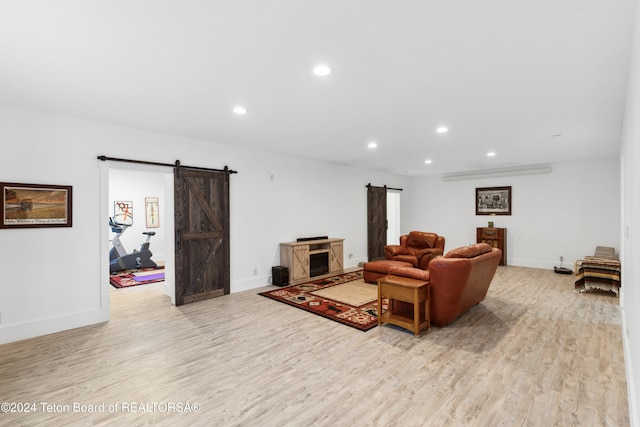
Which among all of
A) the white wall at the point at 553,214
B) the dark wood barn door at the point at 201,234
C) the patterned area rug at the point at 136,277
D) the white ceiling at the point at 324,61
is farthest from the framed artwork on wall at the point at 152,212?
the white wall at the point at 553,214

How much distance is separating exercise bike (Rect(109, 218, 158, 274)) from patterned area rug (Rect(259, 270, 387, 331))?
3925mm

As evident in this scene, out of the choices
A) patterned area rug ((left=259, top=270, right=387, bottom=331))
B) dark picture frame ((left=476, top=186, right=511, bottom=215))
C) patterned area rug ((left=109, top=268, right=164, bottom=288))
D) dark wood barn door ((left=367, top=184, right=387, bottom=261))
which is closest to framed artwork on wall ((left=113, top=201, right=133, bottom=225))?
patterned area rug ((left=109, top=268, right=164, bottom=288))

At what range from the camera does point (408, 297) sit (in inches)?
137

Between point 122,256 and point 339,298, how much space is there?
212 inches

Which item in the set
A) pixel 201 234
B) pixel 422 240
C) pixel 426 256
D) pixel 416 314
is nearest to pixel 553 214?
pixel 422 240

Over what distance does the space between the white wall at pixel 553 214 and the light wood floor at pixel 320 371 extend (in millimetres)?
3537

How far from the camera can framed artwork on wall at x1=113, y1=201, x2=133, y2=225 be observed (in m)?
7.91

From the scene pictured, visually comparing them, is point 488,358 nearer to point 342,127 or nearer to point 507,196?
point 342,127

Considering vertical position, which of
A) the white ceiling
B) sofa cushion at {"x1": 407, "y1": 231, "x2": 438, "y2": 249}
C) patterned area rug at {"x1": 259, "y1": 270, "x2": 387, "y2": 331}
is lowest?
patterned area rug at {"x1": 259, "y1": 270, "x2": 387, "y2": 331}

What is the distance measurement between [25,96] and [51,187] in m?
1.03

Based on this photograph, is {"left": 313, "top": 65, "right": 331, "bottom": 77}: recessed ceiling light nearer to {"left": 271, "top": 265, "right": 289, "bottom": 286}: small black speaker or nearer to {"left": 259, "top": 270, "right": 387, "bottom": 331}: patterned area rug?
{"left": 259, "top": 270, "right": 387, "bottom": 331}: patterned area rug

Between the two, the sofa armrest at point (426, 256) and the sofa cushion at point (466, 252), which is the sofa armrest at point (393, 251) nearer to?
the sofa armrest at point (426, 256)

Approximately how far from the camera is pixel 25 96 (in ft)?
10.2

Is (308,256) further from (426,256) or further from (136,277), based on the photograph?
(136,277)
